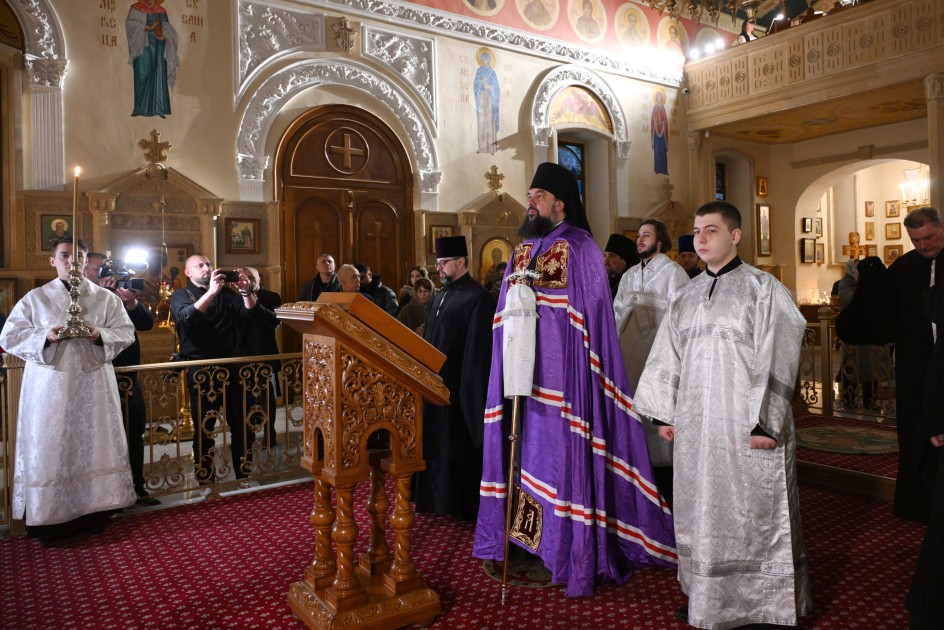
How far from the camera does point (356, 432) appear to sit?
275 centimetres

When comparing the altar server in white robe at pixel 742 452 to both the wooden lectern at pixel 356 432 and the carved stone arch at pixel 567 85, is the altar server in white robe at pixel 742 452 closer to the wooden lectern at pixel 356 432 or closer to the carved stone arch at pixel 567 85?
the wooden lectern at pixel 356 432

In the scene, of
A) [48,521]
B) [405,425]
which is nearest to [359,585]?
[405,425]

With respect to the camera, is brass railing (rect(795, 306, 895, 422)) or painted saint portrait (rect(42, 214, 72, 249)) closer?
brass railing (rect(795, 306, 895, 422))

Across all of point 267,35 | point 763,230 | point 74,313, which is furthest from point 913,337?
point 763,230

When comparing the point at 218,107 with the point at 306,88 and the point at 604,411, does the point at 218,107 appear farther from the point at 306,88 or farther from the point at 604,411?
the point at 604,411

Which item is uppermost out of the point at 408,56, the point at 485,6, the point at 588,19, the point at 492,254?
the point at 588,19

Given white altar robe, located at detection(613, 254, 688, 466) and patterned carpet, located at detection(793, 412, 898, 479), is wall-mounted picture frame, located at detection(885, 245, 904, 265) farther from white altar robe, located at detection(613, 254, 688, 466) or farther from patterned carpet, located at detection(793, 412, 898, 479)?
white altar robe, located at detection(613, 254, 688, 466)

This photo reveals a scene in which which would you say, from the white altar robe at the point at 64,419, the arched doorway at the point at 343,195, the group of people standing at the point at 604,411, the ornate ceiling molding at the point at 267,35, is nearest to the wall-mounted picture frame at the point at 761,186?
the arched doorway at the point at 343,195

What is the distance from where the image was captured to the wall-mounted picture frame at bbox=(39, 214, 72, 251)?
753 centimetres

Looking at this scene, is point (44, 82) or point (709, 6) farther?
point (709, 6)

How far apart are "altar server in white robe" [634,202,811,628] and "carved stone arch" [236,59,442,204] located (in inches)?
290

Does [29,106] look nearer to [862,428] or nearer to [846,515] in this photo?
[846,515]

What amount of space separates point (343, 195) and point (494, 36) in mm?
3748

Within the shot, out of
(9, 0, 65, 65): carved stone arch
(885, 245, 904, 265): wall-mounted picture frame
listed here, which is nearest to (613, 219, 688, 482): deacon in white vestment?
(9, 0, 65, 65): carved stone arch
